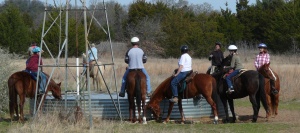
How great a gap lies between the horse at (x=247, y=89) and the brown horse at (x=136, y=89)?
8.09 ft

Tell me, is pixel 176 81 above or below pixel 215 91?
above

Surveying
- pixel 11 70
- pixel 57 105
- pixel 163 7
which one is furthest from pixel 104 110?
pixel 163 7

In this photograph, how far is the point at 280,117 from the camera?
62.7 feet

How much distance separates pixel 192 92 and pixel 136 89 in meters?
1.63

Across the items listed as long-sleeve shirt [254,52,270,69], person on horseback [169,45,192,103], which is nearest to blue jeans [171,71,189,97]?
person on horseback [169,45,192,103]

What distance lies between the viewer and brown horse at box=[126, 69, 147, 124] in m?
16.9

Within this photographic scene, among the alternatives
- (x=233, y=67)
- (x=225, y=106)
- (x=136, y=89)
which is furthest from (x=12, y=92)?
(x=233, y=67)

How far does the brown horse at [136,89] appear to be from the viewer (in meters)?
16.9

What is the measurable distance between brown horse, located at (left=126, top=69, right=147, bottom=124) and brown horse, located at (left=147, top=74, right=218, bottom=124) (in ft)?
1.74

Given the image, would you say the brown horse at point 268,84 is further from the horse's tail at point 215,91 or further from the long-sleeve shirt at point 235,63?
the horse's tail at point 215,91

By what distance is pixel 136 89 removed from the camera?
16.9 m

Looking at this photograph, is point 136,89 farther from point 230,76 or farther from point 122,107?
point 230,76

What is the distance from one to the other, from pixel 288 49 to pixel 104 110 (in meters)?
43.6

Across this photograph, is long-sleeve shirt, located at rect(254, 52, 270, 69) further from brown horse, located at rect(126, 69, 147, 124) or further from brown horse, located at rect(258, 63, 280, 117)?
brown horse, located at rect(126, 69, 147, 124)
